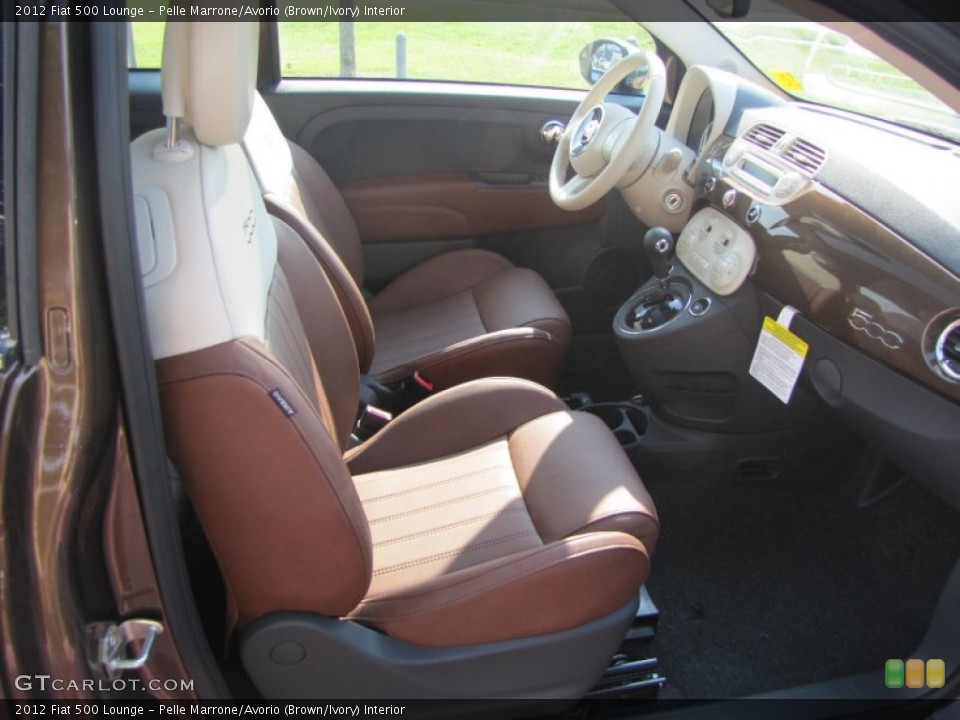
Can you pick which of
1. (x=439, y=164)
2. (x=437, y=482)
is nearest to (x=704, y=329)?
(x=437, y=482)

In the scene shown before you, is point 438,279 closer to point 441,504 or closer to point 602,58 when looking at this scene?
point 602,58

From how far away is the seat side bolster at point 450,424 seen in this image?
1537 mm

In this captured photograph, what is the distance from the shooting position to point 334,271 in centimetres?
165

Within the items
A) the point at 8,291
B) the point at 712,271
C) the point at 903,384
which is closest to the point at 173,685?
the point at 8,291

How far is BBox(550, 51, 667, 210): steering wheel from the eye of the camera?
1722 mm

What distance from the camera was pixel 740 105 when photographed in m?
1.82

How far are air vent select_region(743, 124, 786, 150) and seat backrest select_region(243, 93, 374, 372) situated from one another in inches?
33.9

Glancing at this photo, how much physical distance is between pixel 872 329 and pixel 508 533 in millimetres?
667

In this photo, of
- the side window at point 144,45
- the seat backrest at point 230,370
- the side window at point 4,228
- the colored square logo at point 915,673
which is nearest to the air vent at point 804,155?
the colored square logo at point 915,673

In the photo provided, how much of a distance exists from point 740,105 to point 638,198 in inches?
11.4

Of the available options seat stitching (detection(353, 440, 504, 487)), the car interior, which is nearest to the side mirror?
the car interior

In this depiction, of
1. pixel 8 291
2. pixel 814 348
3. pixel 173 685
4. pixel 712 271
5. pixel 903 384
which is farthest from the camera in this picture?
pixel 712 271

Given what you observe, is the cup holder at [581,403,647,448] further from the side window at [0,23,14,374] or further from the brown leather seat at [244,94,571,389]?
the side window at [0,23,14,374]

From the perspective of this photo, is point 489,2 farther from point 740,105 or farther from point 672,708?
point 672,708
